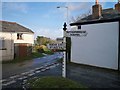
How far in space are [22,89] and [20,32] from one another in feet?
77.8

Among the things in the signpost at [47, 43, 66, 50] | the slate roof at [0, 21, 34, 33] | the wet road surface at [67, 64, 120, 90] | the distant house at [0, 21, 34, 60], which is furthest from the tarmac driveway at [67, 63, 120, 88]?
the slate roof at [0, 21, 34, 33]

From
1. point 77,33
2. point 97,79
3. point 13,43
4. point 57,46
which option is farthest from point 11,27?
point 77,33

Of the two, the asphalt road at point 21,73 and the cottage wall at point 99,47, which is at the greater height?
the cottage wall at point 99,47

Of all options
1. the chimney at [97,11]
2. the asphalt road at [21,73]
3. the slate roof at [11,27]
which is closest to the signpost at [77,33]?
the asphalt road at [21,73]

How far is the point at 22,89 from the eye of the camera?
30.5 feet

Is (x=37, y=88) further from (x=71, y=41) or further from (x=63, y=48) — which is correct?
(x=71, y=41)

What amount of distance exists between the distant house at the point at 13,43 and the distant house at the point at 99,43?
8.21 m

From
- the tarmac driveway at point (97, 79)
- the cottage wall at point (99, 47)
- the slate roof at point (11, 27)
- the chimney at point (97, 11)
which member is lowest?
the tarmac driveway at point (97, 79)

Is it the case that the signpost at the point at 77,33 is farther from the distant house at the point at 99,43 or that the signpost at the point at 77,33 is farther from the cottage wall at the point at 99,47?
the cottage wall at the point at 99,47

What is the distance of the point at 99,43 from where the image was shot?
18.1 meters

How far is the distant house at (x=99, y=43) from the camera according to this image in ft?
54.3

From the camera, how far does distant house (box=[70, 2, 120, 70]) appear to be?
16562 mm

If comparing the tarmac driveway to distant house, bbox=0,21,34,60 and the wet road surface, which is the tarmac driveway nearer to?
the wet road surface

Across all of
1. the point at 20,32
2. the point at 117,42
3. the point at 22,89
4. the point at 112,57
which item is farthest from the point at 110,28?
the point at 20,32
